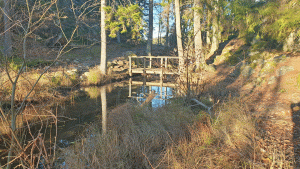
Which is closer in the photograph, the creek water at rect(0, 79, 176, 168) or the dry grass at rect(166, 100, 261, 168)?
the dry grass at rect(166, 100, 261, 168)

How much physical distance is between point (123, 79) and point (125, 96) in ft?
18.0

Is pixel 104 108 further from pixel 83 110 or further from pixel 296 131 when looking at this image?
pixel 296 131

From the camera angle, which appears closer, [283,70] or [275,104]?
[275,104]

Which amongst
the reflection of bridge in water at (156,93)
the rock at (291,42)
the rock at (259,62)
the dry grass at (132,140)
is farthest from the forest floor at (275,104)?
the reflection of bridge in water at (156,93)

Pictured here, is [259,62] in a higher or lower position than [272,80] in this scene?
higher

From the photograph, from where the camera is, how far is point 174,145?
399 cm

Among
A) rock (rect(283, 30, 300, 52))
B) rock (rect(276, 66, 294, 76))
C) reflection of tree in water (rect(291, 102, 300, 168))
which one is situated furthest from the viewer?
rock (rect(283, 30, 300, 52))

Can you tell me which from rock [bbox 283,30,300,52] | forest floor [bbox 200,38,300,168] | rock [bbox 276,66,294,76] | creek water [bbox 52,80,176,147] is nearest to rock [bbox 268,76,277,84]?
forest floor [bbox 200,38,300,168]

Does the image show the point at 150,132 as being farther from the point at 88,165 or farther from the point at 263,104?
the point at 263,104

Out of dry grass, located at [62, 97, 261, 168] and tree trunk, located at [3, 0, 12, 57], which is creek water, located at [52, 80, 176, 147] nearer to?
dry grass, located at [62, 97, 261, 168]

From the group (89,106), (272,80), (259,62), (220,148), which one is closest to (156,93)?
(89,106)

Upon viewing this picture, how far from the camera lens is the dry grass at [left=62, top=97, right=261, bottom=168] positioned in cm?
323

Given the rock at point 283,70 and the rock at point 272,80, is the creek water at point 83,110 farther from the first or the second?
the rock at point 283,70

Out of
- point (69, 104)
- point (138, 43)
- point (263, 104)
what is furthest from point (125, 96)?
point (138, 43)
